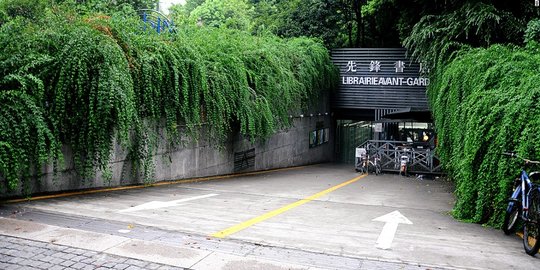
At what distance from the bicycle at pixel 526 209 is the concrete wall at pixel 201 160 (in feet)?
23.5

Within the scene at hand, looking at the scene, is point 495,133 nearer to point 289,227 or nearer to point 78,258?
point 289,227

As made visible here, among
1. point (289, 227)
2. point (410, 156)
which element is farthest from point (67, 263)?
point (410, 156)

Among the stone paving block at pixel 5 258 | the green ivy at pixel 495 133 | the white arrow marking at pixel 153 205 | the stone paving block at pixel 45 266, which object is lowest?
the stone paving block at pixel 45 266

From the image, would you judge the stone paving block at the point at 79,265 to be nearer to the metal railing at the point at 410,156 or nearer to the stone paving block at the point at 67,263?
the stone paving block at the point at 67,263

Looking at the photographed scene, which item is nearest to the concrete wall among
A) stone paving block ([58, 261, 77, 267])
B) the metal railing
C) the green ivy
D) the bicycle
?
stone paving block ([58, 261, 77, 267])

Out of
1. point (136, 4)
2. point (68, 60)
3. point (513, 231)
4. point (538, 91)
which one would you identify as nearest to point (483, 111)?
point (538, 91)

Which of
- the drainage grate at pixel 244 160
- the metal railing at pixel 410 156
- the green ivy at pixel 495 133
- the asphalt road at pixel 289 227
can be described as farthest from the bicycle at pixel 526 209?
the metal railing at pixel 410 156

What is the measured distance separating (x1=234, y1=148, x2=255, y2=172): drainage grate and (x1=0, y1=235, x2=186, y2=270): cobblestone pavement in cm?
1044

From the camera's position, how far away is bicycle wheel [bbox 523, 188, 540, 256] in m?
5.86

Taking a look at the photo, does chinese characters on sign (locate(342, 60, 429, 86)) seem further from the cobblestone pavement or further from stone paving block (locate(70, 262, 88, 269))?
stone paving block (locate(70, 262, 88, 269))

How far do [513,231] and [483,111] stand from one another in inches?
82.9

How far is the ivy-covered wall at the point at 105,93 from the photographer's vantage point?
758 cm

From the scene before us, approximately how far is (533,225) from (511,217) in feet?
3.33

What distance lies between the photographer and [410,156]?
19156 millimetres
